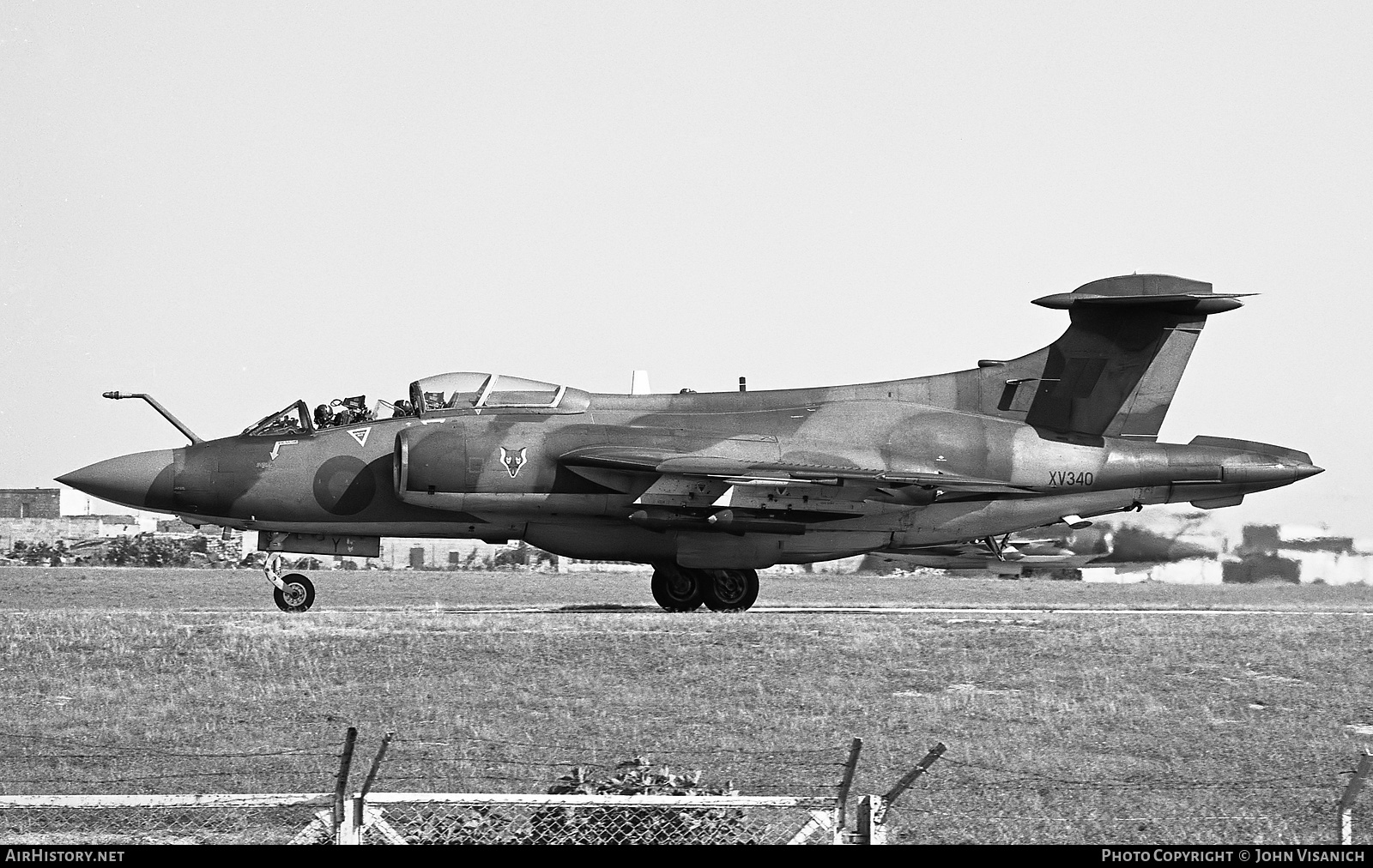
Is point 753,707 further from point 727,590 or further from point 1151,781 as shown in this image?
point 727,590

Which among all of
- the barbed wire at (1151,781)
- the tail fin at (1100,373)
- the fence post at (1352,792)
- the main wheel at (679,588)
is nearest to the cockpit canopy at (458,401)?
the main wheel at (679,588)

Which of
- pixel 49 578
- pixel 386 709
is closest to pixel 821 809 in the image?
pixel 386 709

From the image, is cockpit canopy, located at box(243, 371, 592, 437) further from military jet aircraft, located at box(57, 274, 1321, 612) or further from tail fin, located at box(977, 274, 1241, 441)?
tail fin, located at box(977, 274, 1241, 441)

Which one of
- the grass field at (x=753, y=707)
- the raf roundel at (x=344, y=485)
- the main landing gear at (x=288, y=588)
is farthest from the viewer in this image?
the main landing gear at (x=288, y=588)

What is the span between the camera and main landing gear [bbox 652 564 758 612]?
2241 centimetres

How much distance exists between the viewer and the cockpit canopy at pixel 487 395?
2175 centimetres

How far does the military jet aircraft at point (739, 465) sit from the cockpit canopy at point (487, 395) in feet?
0.10

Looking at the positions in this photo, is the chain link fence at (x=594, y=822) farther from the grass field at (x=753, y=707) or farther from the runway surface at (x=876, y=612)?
the runway surface at (x=876, y=612)

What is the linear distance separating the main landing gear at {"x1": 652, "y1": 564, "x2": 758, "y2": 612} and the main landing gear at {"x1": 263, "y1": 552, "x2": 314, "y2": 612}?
5.04 meters

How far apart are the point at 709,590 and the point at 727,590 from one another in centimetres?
27

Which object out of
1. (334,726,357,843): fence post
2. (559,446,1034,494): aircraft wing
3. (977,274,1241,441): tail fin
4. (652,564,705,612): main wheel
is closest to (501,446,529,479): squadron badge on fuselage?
Result: (559,446,1034,494): aircraft wing

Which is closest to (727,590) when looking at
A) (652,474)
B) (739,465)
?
(652,474)

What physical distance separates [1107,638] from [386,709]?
8.82m

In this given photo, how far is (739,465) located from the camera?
20.6 m
